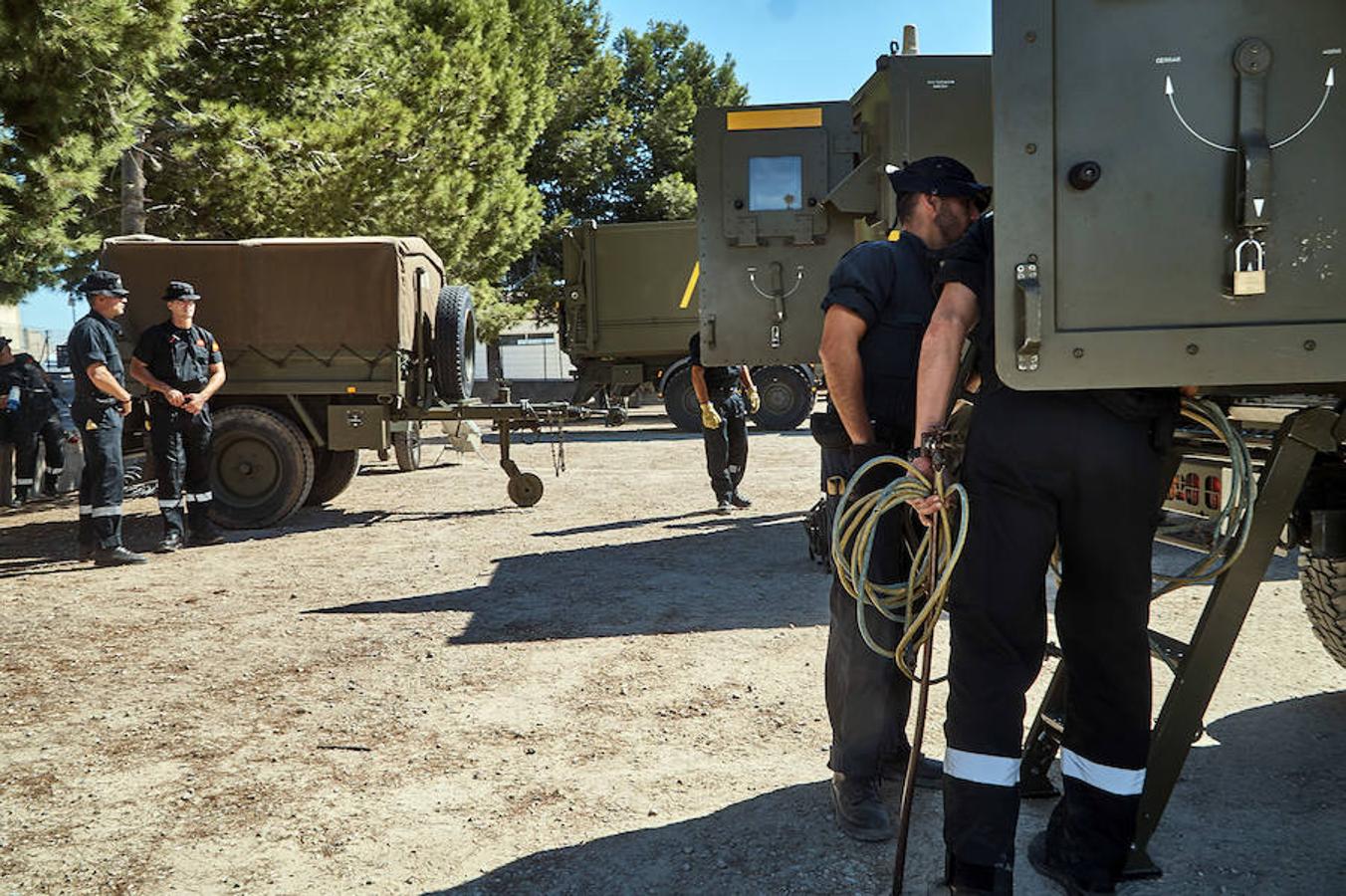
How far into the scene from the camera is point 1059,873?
112 inches

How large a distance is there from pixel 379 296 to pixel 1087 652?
7.25 m

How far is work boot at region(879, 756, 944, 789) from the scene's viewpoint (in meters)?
3.49

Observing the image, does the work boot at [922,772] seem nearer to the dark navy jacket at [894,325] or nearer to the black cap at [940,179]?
the dark navy jacket at [894,325]

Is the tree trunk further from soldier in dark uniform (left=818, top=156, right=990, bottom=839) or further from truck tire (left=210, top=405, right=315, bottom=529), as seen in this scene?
soldier in dark uniform (left=818, top=156, right=990, bottom=839)

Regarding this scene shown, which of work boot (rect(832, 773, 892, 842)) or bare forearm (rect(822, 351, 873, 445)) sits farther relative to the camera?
bare forearm (rect(822, 351, 873, 445))

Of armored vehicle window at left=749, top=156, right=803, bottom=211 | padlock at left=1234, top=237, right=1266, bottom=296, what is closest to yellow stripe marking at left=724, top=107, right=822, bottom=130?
armored vehicle window at left=749, top=156, right=803, bottom=211

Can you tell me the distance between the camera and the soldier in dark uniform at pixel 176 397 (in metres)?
7.75

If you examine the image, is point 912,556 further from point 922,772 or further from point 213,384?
point 213,384

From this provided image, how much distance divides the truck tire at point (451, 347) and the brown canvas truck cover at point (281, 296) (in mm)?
530

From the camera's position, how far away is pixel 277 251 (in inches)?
350

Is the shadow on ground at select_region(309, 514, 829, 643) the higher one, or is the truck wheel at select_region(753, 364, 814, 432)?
the truck wheel at select_region(753, 364, 814, 432)

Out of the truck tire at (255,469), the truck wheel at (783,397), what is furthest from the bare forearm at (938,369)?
the truck wheel at (783,397)

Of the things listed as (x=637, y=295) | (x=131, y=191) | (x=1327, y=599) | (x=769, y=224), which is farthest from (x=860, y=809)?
(x=637, y=295)

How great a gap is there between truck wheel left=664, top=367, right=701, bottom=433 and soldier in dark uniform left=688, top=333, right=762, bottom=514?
7706 millimetres
